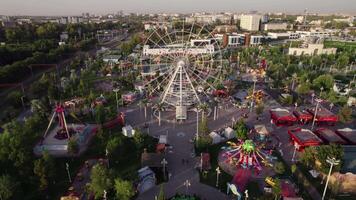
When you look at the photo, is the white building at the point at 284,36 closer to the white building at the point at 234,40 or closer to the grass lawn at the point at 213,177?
the white building at the point at 234,40

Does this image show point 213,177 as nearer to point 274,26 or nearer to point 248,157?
point 248,157

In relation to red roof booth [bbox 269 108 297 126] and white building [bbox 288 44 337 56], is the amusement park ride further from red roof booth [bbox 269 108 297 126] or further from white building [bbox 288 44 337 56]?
white building [bbox 288 44 337 56]

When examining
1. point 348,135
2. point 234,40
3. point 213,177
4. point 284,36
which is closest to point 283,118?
point 348,135

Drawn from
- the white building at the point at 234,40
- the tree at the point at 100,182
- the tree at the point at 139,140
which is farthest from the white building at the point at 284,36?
the tree at the point at 100,182

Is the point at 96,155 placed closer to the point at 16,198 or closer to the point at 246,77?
the point at 16,198

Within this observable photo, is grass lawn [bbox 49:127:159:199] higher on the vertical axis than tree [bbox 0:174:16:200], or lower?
lower

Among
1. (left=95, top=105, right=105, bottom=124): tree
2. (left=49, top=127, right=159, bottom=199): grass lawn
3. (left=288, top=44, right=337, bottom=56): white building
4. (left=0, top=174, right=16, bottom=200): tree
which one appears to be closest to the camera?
(left=0, top=174, right=16, bottom=200): tree

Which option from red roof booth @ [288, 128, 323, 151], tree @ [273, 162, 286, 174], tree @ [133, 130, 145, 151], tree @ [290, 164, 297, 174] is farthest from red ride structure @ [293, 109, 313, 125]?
tree @ [133, 130, 145, 151]
